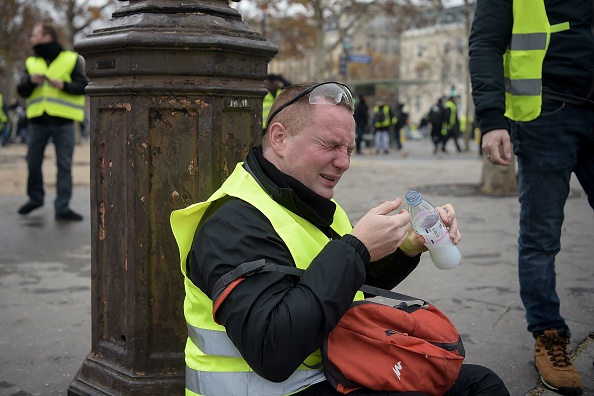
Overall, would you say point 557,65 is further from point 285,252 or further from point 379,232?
point 285,252

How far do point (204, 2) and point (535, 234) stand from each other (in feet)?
5.28

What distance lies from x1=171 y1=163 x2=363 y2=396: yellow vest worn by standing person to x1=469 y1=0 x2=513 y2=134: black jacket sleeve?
1.40 metres

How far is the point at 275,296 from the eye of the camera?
5.81 ft

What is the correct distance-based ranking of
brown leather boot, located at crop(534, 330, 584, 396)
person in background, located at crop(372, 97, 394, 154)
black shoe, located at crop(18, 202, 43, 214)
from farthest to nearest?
person in background, located at crop(372, 97, 394, 154)
black shoe, located at crop(18, 202, 43, 214)
brown leather boot, located at crop(534, 330, 584, 396)

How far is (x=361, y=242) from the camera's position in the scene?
74.0 inches

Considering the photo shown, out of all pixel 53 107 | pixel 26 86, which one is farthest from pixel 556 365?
pixel 26 86

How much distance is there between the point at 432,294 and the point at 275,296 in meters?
3.01

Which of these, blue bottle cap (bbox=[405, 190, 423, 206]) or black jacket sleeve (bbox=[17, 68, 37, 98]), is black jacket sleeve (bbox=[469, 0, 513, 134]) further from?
black jacket sleeve (bbox=[17, 68, 37, 98])

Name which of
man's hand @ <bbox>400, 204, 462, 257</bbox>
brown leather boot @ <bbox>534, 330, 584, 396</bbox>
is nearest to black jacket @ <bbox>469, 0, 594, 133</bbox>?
brown leather boot @ <bbox>534, 330, 584, 396</bbox>

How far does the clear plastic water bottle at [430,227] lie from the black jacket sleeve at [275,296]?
38 cm

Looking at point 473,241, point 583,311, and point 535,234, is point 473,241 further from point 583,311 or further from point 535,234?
point 535,234

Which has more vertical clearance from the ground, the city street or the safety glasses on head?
the safety glasses on head

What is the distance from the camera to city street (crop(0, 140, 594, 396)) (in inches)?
134

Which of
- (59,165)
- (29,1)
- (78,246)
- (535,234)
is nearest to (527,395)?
(535,234)
